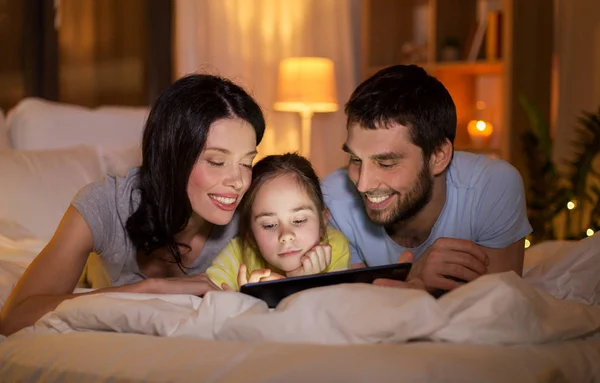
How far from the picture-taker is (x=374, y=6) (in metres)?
5.29

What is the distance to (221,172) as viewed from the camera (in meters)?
2.07

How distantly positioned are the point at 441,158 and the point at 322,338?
91 centimetres

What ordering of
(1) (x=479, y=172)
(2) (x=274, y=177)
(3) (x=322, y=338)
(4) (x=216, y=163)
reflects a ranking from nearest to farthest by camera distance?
(3) (x=322, y=338), (4) (x=216, y=163), (2) (x=274, y=177), (1) (x=479, y=172)

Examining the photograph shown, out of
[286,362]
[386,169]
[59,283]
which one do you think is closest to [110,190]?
[59,283]

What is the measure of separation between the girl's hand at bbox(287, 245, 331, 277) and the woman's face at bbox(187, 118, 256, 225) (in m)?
0.22

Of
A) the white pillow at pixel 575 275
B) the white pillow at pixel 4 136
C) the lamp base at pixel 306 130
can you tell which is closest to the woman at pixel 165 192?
the white pillow at pixel 575 275

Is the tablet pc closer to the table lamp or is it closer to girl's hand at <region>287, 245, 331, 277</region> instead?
girl's hand at <region>287, 245, 331, 277</region>

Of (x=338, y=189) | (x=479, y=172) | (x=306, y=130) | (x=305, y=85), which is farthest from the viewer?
(x=306, y=130)

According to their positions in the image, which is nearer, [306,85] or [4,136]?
[4,136]

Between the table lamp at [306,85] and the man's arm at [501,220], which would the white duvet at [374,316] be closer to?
the man's arm at [501,220]

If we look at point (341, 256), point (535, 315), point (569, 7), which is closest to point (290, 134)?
point (569, 7)

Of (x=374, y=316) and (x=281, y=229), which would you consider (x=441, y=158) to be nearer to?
(x=281, y=229)

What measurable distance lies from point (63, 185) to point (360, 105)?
1147 mm

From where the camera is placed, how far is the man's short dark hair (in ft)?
6.79
